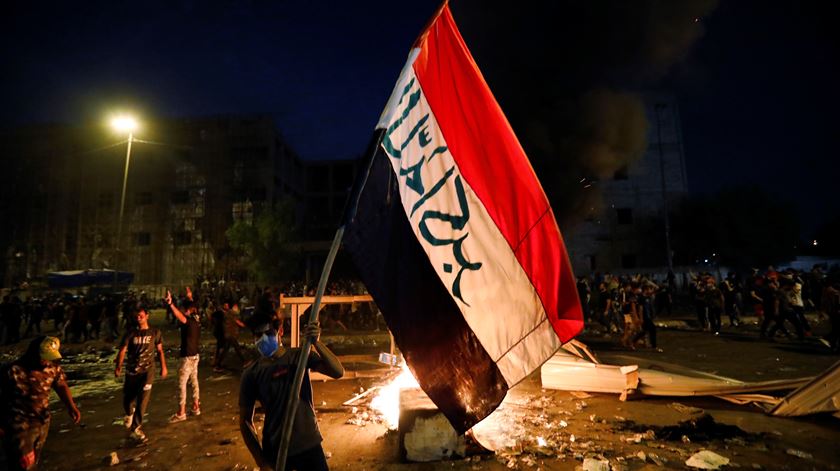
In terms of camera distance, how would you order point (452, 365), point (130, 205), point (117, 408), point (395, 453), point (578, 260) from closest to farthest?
point (452, 365) < point (395, 453) < point (117, 408) < point (578, 260) < point (130, 205)

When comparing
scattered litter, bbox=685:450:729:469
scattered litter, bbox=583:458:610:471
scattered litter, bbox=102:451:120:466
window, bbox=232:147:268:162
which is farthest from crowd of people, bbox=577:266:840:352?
window, bbox=232:147:268:162

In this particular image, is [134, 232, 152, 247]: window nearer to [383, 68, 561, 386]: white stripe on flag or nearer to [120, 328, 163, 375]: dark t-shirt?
[120, 328, 163, 375]: dark t-shirt

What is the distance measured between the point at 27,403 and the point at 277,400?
→ 2734 mm

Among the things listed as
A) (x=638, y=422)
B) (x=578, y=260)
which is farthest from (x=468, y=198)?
(x=578, y=260)

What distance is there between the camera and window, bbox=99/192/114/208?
144ft

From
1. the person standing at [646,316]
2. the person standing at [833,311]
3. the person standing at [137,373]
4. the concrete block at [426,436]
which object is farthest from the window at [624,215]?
the person standing at [137,373]

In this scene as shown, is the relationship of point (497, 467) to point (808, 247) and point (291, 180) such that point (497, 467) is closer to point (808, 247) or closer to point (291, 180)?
point (291, 180)

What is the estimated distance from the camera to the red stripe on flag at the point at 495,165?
8.80 feet

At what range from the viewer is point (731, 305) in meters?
14.7

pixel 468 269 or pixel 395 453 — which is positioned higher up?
pixel 468 269

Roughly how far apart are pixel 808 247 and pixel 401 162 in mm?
80672

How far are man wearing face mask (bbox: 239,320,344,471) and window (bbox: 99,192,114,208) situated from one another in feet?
168

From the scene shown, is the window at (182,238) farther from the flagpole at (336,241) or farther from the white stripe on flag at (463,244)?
the flagpole at (336,241)

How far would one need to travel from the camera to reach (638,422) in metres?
5.85
